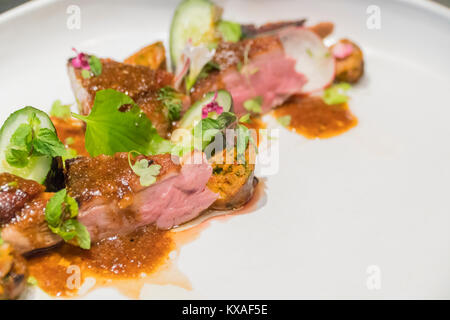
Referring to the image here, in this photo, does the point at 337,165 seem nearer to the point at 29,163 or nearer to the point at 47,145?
the point at 47,145

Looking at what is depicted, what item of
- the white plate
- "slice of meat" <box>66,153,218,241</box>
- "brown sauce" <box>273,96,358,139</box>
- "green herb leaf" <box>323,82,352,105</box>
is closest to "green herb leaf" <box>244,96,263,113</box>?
"brown sauce" <box>273,96,358,139</box>

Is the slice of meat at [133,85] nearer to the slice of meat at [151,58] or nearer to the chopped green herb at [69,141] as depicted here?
the chopped green herb at [69,141]

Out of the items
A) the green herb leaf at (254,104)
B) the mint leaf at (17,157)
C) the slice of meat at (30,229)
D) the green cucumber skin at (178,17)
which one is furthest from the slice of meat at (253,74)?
the slice of meat at (30,229)

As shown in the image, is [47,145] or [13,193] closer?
[13,193]

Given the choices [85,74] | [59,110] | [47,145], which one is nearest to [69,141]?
[59,110]

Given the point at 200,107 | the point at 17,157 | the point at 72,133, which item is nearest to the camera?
the point at 17,157

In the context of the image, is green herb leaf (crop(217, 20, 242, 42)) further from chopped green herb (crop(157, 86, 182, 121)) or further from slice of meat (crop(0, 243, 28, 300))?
slice of meat (crop(0, 243, 28, 300))
